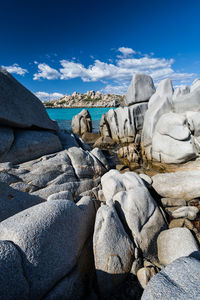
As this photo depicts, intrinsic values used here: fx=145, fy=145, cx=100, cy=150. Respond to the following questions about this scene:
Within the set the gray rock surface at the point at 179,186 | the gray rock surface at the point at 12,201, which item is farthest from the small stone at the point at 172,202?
the gray rock surface at the point at 12,201

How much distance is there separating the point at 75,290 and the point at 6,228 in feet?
4.96

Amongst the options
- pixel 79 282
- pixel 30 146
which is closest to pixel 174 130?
pixel 30 146

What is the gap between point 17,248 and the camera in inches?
78.9

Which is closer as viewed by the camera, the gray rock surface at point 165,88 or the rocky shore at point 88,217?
the rocky shore at point 88,217

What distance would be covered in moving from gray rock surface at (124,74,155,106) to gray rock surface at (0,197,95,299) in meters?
12.6

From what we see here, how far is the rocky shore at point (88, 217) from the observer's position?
2010 mm

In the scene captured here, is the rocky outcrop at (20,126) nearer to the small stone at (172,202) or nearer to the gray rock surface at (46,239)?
the gray rock surface at (46,239)

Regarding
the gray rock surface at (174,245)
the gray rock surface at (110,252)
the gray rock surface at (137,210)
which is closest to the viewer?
the gray rock surface at (110,252)

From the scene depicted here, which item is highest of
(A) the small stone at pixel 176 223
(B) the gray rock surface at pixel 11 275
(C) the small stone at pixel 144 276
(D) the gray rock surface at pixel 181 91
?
(D) the gray rock surface at pixel 181 91

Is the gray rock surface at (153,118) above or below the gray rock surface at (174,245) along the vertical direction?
above

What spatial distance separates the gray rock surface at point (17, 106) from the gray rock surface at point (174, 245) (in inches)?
217

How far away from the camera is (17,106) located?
5027 millimetres

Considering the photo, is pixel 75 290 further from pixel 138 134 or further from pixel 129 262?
pixel 138 134

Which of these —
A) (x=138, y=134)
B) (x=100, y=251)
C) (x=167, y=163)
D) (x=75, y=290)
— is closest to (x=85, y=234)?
(x=100, y=251)
